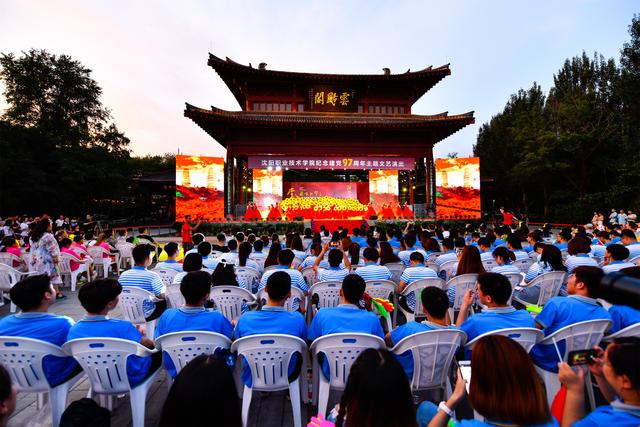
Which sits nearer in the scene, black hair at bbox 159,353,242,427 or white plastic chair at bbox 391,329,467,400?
black hair at bbox 159,353,242,427

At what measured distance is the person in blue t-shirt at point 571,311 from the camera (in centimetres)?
242

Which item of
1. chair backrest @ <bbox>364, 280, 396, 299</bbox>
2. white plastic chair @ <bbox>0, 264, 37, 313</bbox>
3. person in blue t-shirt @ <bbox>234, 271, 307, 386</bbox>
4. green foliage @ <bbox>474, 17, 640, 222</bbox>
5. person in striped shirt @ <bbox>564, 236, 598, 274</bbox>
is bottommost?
white plastic chair @ <bbox>0, 264, 37, 313</bbox>

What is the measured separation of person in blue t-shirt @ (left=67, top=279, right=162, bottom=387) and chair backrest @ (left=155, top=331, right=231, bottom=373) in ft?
0.62

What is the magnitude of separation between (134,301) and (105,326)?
1.49m

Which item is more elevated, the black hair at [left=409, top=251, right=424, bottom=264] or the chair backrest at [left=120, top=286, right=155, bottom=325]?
the black hair at [left=409, top=251, right=424, bottom=264]

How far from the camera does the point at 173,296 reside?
3.82 m

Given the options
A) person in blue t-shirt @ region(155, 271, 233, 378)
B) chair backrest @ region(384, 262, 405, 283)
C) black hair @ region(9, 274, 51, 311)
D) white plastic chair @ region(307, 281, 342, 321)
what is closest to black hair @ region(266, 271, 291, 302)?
person in blue t-shirt @ region(155, 271, 233, 378)

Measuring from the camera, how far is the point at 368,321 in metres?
2.43

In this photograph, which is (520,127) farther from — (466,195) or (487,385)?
(487,385)

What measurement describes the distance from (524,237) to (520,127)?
980 inches

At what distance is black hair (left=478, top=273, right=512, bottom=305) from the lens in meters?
2.38

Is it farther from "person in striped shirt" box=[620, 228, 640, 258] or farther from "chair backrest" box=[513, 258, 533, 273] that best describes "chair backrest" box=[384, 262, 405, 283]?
"person in striped shirt" box=[620, 228, 640, 258]

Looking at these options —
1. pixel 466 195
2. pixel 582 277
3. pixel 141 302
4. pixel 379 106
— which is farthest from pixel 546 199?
pixel 141 302

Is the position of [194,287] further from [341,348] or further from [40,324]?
[341,348]
